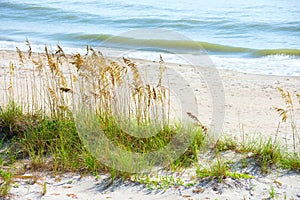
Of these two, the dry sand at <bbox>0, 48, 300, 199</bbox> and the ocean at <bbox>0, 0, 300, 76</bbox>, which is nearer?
the dry sand at <bbox>0, 48, 300, 199</bbox>

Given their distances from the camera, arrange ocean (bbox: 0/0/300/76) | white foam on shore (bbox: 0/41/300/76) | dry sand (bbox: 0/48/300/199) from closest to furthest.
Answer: dry sand (bbox: 0/48/300/199)
white foam on shore (bbox: 0/41/300/76)
ocean (bbox: 0/0/300/76)

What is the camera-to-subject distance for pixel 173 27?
63.7ft

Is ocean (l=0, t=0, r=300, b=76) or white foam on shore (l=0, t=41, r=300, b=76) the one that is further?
ocean (l=0, t=0, r=300, b=76)

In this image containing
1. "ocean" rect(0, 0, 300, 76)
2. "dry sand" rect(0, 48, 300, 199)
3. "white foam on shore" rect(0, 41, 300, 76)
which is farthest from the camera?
"ocean" rect(0, 0, 300, 76)

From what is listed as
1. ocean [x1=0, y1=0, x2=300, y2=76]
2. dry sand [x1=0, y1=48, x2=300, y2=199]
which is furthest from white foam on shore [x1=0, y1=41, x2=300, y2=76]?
dry sand [x1=0, y1=48, x2=300, y2=199]

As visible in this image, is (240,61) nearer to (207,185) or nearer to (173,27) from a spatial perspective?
(173,27)

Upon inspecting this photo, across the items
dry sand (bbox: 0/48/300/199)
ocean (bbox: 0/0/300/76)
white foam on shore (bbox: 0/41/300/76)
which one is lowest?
dry sand (bbox: 0/48/300/199)

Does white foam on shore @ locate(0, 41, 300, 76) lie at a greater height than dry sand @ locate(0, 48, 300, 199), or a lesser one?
greater

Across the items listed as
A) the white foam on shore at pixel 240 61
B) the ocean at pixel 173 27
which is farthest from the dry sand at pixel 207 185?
the ocean at pixel 173 27

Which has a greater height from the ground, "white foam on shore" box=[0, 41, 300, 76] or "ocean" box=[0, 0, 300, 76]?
"ocean" box=[0, 0, 300, 76]

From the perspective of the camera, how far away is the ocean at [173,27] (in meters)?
14.4

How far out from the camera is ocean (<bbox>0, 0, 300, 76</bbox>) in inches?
566

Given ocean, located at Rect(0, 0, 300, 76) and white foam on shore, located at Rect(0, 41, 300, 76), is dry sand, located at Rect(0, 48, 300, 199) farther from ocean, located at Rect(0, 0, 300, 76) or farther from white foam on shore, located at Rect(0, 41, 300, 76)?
ocean, located at Rect(0, 0, 300, 76)

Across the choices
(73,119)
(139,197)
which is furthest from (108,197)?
(73,119)
